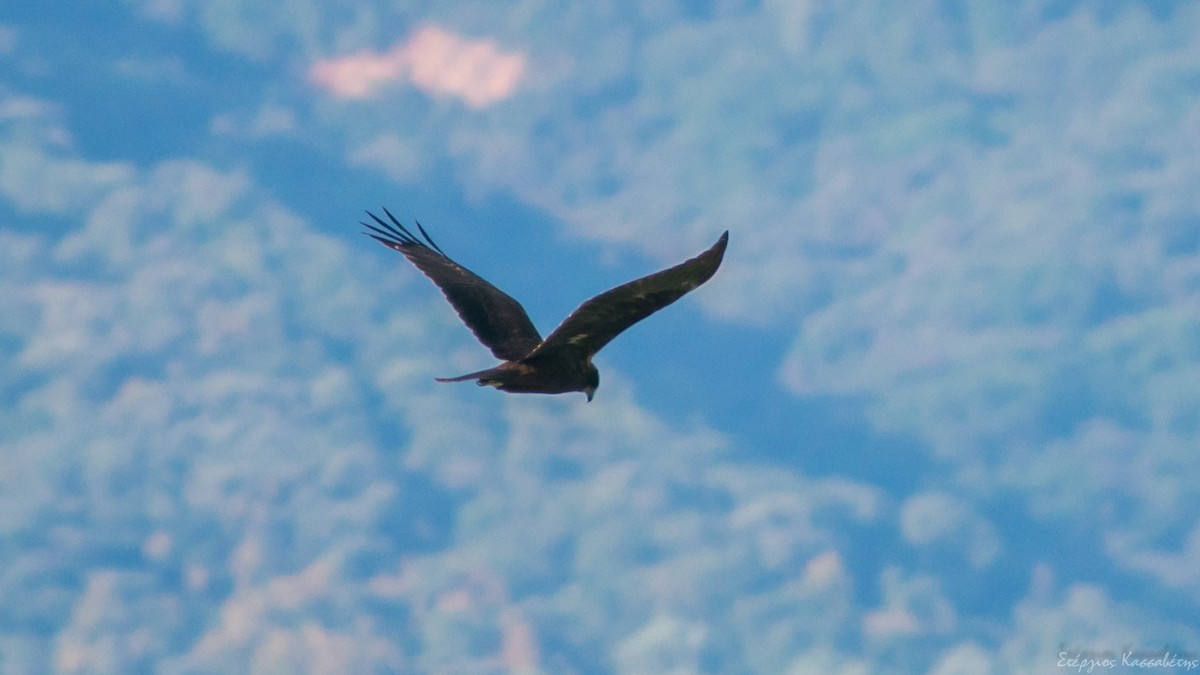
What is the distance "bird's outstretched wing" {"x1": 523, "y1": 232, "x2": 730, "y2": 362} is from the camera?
11772mm

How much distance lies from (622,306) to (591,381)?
69.8 inches

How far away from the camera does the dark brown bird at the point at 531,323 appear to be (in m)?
12.1

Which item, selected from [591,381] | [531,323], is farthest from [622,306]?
[531,323]

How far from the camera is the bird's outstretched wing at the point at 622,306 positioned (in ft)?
38.6

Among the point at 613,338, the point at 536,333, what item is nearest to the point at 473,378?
the point at 613,338

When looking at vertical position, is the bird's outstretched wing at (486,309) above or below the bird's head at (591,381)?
above

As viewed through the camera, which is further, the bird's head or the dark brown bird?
the bird's head

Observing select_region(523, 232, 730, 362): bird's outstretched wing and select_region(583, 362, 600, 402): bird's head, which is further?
select_region(583, 362, 600, 402): bird's head

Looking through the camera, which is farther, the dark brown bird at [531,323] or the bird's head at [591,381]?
the bird's head at [591,381]

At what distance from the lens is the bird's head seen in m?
14.2

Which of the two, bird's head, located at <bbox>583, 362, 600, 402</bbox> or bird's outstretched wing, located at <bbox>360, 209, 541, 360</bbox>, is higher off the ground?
bird's outstretched wing, located at <bbox>360, 209, 541, 360</bbox>

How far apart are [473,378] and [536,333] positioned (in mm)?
2884

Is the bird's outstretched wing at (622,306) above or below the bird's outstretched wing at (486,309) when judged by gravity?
below

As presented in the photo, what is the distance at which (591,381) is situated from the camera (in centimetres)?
1427
